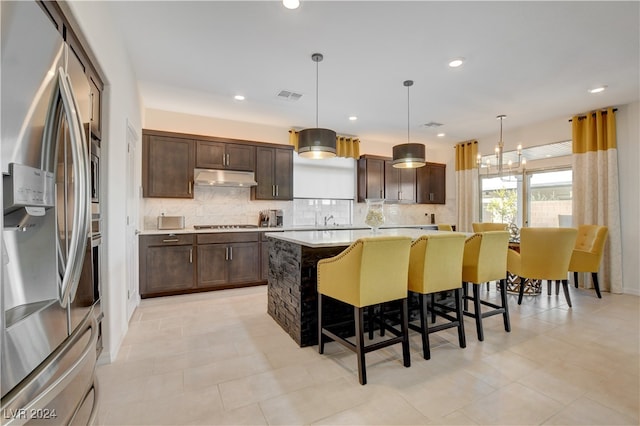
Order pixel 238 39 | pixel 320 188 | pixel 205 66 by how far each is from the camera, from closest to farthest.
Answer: pixel 238 39 < pixel 205 66 < pixel 320 188

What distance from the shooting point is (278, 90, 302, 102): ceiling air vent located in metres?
3.97

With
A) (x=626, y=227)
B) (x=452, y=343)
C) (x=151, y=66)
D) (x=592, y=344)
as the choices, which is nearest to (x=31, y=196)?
(x=452, y=343)

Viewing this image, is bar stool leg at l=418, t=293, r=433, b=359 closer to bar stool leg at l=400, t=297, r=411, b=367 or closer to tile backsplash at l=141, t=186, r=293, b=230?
bar stool leg at l=400, t=297, r=411, b=367

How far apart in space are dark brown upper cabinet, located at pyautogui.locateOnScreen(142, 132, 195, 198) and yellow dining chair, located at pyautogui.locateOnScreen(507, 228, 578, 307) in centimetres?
481

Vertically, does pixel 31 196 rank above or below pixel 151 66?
below

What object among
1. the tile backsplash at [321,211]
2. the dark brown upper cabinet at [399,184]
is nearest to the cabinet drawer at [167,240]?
the tile backsplash at [321,211]

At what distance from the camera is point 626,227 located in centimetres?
441

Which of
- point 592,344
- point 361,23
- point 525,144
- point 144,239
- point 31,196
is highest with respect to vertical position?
point 361,23

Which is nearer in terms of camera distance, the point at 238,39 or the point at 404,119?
the point at 238,39

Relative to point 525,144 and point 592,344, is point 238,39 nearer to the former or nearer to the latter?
point 592,344

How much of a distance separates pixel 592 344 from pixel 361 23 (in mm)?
3491

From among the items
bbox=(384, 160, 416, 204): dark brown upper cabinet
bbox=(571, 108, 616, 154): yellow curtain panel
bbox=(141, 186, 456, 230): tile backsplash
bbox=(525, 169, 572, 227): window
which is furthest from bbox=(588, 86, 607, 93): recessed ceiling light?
bbox=(141, 186, 456, 230): tile backsplash

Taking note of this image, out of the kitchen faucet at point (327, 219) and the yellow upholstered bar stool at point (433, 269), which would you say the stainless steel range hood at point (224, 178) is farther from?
the yellow upholstered bar stool at point (433, 269)

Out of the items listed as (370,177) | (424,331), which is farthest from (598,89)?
(424,331)
